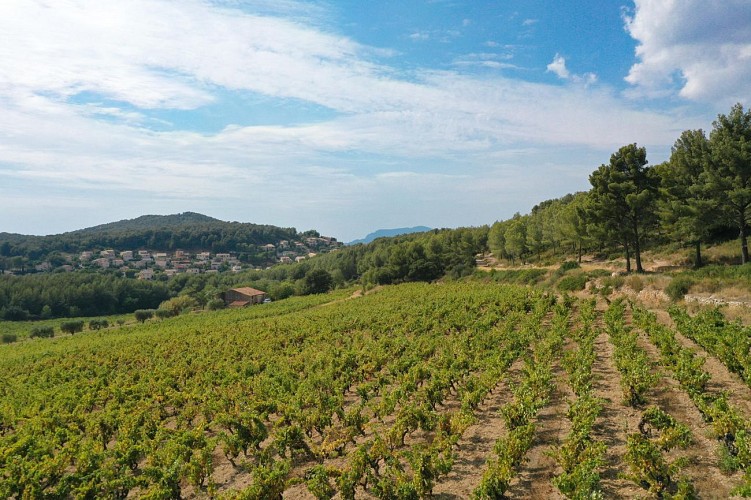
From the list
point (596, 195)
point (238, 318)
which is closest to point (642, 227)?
point (596, 195)

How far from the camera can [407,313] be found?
32875mm

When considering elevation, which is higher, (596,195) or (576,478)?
(596,195)

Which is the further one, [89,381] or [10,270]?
[10,270]

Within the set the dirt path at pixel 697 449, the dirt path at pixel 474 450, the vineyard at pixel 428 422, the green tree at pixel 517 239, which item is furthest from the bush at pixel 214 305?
the dirt path at pixel 697 449

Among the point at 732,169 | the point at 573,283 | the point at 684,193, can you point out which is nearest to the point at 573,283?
the point at 573,283

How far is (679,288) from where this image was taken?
23.1 m

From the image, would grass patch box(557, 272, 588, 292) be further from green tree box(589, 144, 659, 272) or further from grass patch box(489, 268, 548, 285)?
grass patch box(489, 268, 548, 285)

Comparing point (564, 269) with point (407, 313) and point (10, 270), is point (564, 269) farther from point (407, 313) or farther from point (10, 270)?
point (10, 270)

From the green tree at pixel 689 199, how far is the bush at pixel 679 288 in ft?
17.5

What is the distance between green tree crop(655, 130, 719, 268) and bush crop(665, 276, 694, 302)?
5.32m

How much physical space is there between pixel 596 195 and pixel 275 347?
2590 centimetres

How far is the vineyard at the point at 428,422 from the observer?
825 centimetres

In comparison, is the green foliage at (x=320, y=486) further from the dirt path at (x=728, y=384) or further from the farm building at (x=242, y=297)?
the farm building at (x=242, y=297)

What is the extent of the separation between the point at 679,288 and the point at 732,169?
7.85m
